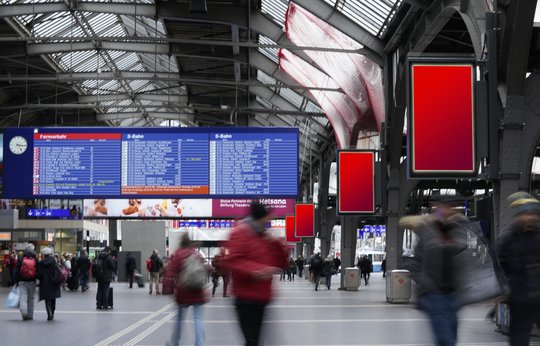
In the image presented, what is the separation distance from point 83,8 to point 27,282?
12.1m

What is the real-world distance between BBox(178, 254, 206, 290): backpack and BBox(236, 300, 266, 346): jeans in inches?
152

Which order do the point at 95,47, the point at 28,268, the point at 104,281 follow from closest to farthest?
the point at 28,268
the point at 104,281
the point at 95,47

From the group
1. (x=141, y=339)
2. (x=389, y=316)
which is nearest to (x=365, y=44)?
(x=389, y=316)

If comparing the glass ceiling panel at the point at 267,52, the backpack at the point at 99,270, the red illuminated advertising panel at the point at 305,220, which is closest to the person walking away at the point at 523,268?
the backpack at the point at 99,270

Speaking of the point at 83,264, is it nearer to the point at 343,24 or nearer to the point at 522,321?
the point at 343,24

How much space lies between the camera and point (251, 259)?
290 inches

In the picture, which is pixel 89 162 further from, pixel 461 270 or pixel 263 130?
pixel 461 270

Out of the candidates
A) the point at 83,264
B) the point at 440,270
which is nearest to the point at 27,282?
the point at 440,270

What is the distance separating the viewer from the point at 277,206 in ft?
162

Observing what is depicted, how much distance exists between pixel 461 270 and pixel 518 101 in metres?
7.86

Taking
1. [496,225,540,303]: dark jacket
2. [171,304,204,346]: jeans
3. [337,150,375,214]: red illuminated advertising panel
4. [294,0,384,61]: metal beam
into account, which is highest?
[294,0,384,61]: metal beam

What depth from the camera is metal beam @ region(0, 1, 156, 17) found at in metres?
27.3

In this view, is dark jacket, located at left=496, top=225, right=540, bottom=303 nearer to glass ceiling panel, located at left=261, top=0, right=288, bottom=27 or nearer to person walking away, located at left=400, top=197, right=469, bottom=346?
person walking away, located at left=400, top=197, right=469, bottom=346

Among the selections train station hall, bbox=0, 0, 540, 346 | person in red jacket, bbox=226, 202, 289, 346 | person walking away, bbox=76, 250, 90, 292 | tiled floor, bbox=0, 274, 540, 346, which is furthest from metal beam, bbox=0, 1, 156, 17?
person in red jacket, bbox=226, 202, 289, 346
